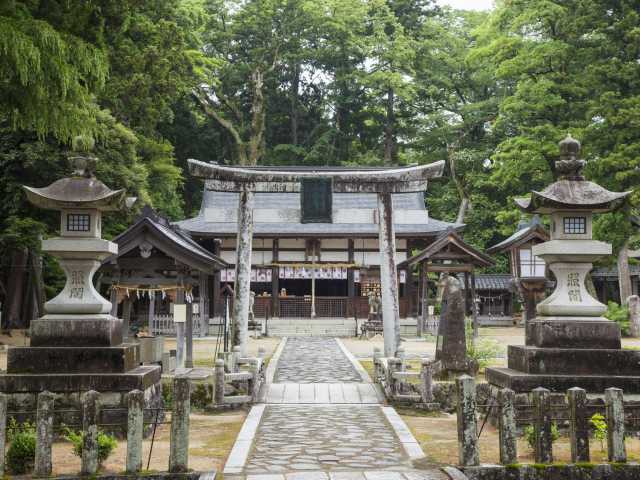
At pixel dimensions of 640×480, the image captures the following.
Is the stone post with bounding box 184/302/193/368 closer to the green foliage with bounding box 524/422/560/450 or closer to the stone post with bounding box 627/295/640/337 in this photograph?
the green foliage with bounding box 524/422/560/450

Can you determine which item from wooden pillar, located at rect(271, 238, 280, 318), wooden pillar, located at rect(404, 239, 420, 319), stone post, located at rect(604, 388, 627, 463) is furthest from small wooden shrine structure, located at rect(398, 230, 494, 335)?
stone post, located at rect(604, 388, 627, 463)

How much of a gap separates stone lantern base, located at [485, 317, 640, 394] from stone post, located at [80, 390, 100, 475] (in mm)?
5860

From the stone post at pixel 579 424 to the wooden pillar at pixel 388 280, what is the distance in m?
7.10

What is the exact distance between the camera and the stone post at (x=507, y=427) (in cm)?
727

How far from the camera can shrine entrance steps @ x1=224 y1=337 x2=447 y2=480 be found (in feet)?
24.1

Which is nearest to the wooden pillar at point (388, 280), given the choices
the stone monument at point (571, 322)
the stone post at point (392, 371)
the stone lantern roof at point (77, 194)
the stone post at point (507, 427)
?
the stone post at point (392, 371)

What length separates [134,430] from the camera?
6.96m

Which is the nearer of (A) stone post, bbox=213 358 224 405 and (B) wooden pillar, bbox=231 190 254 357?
(A) stone post, bbox=213 358 224 405

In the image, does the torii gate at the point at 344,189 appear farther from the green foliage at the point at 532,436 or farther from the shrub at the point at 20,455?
the shrub at the point at 20,455

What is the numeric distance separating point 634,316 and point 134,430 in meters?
25.1

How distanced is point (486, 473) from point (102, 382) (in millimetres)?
5451

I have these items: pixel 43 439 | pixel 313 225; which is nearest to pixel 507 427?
pixel 43 439

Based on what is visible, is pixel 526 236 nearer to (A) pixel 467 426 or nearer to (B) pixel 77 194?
(A) pixel 467 426

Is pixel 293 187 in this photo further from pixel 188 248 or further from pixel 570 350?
pixel 570 350
